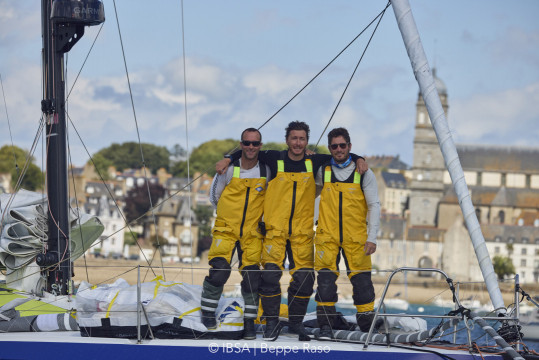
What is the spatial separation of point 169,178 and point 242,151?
4535 inches

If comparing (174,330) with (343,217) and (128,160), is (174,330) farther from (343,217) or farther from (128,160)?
(128,160)

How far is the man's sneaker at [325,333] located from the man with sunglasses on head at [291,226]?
6.8 inches

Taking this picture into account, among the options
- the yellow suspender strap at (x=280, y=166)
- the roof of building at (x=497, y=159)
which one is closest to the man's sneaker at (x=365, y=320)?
the yellow suspender strap at (x=280, y=166)

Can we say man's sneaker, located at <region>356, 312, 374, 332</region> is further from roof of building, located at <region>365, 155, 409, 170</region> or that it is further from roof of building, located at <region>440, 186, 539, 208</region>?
roof of building, located at <region>365, 155, 409, 170</region>

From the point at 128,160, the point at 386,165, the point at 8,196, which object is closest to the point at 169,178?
the point at 128,160

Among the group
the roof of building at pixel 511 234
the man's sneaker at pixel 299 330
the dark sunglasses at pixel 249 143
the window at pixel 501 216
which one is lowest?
the roof of building at pixel 511 234

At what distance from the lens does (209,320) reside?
28.7 ft

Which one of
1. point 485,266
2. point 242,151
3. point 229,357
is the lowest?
point 229,357

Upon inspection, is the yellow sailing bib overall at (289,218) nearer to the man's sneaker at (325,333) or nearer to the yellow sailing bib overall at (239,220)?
the yellow sailing bib overall at (239,220)

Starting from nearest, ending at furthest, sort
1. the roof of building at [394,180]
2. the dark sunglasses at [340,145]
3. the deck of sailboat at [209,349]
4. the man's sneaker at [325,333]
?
the deck of sailboat at [209,349], the man's sneaker at [325,333], the dark sunglasses at [340,145], the roof of building at [394,180]

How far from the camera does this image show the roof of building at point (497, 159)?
432ft

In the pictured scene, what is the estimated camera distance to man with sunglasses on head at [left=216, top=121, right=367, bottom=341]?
875 cm

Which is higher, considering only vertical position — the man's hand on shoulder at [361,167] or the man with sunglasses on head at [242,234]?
the man's hand on shoulder at [361,167]

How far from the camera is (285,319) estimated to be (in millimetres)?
9391
